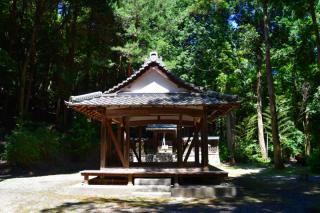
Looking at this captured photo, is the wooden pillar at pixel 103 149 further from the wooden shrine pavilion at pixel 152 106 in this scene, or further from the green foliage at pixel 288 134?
the green foliage at pixel 288 134

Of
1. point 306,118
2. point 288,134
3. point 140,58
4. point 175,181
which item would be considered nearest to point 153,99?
point 175,181

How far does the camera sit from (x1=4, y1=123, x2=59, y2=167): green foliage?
20.9 m

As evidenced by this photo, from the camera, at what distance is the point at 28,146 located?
831 inches

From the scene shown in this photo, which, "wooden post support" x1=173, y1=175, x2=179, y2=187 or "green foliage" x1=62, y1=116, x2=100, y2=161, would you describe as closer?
"wooden post support" x1=173, y1=175, x2=179, y2=187

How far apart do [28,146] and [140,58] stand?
1021 cm

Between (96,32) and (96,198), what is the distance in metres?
17.5

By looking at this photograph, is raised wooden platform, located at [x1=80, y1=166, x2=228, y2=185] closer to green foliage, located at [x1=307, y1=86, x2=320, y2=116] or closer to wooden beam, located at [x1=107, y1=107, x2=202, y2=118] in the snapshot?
wooden beam, located at [x1=107, y1=107, x2=202, y2=118]

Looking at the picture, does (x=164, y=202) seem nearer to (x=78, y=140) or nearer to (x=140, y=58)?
(x=78, y=140)

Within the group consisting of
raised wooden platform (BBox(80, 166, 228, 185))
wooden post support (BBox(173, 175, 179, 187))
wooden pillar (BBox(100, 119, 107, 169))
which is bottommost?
wooden post support (BBox(173, 175, 179, 187))

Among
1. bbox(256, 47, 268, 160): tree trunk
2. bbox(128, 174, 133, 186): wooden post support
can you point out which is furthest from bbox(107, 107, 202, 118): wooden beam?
bbox(256, 47, 268, 160): tree trunk

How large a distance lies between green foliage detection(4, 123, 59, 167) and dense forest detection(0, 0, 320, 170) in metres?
0.13

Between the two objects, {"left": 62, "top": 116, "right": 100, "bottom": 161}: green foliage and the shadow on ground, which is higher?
{"left": 62, "top": 116, "right": 100, "bottom": 161}: green foliage

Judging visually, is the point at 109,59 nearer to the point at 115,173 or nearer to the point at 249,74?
the point at 249,74

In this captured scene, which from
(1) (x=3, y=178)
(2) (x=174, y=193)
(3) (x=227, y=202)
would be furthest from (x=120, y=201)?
(1) (x=3, y=178)
